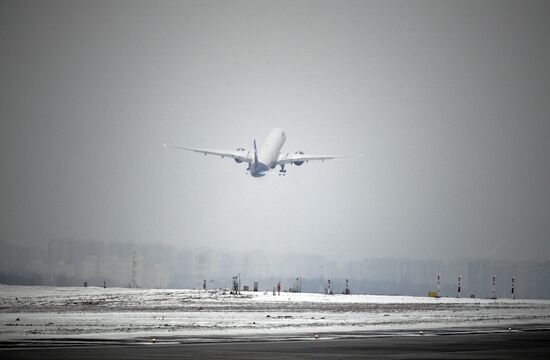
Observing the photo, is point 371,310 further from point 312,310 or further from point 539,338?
point 539,338

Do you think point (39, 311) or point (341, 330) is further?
point (39, 311)

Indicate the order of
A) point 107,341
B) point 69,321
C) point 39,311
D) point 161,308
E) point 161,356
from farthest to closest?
point 161,308, point 39,311, point 69,321, point 107,341, point 161,356

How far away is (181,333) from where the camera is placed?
69.4m

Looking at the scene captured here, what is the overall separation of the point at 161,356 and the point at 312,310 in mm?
59806

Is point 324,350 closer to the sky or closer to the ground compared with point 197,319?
closer to the ground

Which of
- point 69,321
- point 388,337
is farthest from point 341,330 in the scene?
point 69,321

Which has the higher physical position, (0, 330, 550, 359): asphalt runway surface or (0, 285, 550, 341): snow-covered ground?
(0, 285, 550, 341): snow-covered ground

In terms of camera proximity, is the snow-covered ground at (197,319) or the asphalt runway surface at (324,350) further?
the snow-covered ground at (197,319)

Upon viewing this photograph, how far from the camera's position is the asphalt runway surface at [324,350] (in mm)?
52188

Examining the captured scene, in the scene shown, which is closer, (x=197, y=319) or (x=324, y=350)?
(x=324, y=350)

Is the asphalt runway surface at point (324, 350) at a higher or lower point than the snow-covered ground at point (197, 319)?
lower

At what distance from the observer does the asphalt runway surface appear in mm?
52188

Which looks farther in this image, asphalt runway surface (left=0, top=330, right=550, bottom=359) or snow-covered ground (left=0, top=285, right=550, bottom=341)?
snow-covered ground (left=0, top=285, right=550, bottom=341)

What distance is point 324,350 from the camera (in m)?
57.4
